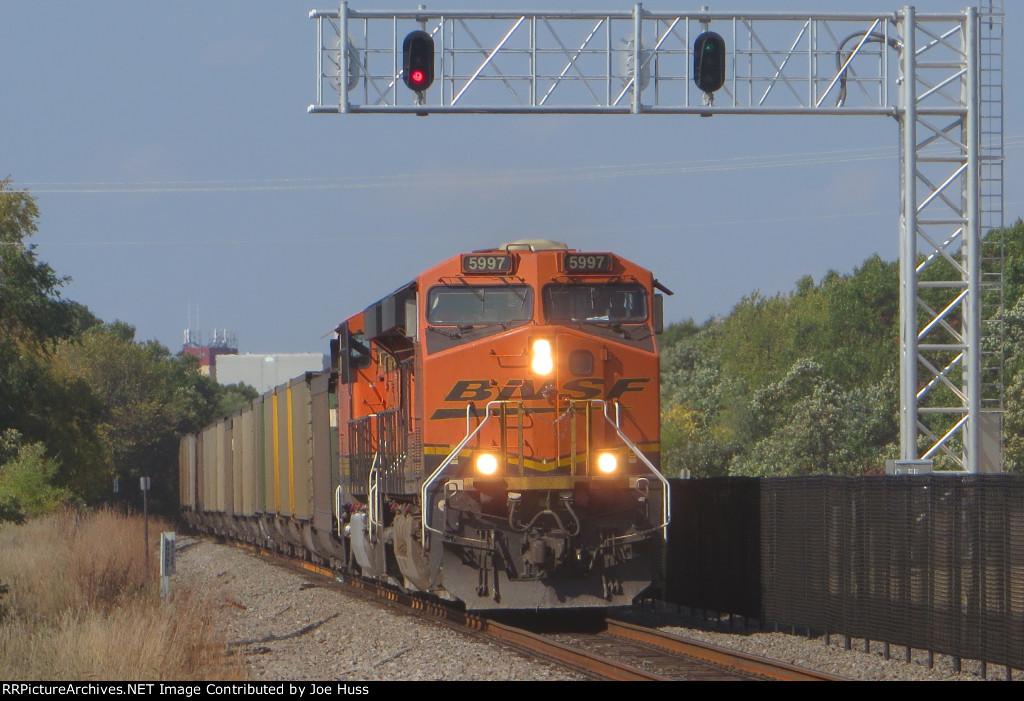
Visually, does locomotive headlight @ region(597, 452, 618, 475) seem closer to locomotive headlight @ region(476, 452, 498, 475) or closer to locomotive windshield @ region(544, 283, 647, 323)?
locomotive headlight @ region(476, 452, 498, 475)

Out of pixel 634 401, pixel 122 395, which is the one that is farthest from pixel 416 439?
pixel 122 395

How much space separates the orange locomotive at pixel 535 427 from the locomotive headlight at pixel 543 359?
1 centimetres

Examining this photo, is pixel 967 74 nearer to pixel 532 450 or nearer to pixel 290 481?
pixel 532 450

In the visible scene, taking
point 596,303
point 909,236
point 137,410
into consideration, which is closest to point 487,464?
point 596,303

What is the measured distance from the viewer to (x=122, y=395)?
243 feet

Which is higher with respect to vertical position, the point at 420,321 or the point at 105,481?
the point at 420,321

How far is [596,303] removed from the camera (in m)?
14.9

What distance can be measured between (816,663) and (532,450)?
366 cm

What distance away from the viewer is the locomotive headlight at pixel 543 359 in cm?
1441

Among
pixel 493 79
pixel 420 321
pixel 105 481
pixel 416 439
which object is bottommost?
pixel 105 481

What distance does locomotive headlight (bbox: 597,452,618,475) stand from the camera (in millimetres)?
14322

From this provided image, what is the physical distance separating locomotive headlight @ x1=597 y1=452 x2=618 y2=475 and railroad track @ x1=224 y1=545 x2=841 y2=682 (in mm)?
1809

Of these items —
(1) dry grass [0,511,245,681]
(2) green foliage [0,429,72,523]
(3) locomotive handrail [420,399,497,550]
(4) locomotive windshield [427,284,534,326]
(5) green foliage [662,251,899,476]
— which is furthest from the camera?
(5) green foliage [662,251,899,476]

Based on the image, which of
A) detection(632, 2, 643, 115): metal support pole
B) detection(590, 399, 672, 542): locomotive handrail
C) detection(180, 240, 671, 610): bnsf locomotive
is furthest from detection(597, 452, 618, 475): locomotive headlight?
detection(632, 2, 643, 115): metal support pole
